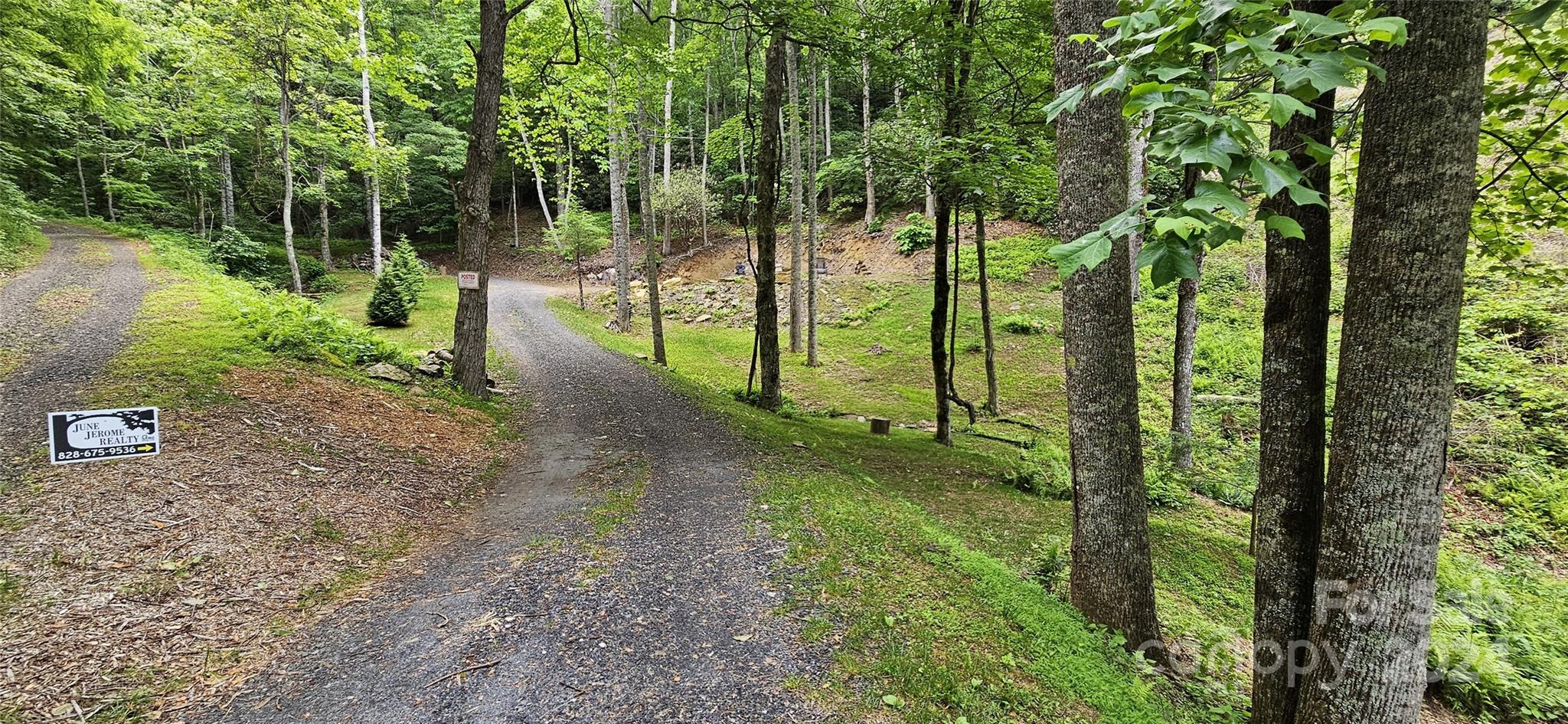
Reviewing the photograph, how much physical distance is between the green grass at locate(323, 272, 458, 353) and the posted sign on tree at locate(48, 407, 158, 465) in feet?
22.6

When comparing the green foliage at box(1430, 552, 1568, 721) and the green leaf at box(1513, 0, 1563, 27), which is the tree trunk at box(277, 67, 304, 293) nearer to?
the green leaf at box(1513, 0, 1563, 27)

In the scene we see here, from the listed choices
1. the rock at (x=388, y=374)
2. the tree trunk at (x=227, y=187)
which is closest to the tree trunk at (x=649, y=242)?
the rock at (x=388, y=374)

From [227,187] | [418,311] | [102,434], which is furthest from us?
[227,187]

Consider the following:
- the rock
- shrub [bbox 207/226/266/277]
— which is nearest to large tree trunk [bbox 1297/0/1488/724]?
the rock

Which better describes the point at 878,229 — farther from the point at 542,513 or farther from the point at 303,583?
the point at 303,583

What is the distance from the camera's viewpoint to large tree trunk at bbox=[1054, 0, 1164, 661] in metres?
3.70

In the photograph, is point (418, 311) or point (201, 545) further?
point (418, 311)

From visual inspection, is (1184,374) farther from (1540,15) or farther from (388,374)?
(388,374)

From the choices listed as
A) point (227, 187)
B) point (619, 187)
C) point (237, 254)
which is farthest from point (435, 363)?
point (227, 187)

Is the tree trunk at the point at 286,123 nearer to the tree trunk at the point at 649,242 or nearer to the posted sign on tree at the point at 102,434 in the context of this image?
the tree trunk at the point at 649,242

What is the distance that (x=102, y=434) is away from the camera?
Answer: 398cm

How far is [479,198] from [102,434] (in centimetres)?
Result: 554

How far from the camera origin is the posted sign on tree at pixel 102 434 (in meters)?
3.82

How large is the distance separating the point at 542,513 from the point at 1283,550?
550 centimetres
